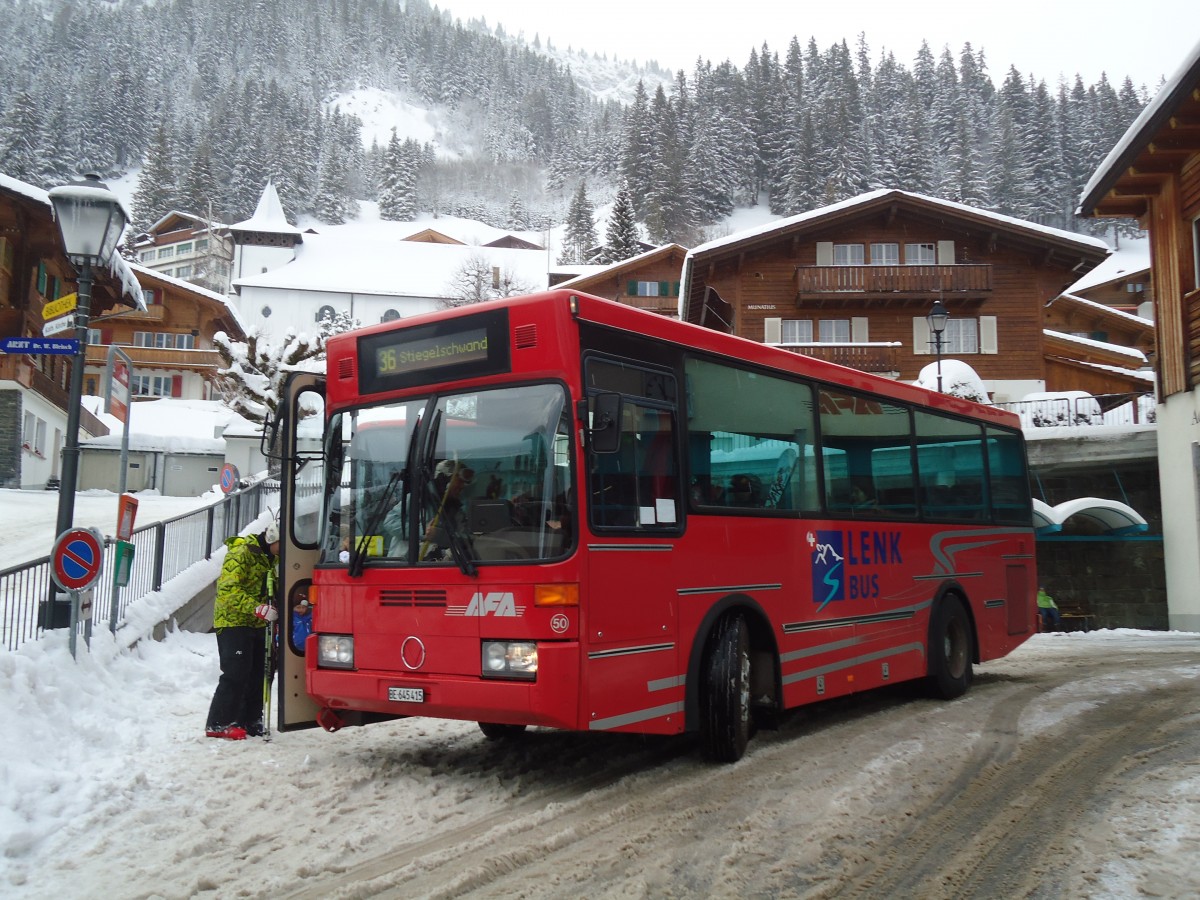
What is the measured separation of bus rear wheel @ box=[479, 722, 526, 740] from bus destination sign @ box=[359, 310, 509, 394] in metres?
2.87

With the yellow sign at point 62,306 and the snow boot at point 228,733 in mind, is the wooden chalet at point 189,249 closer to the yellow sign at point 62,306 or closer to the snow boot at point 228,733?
the yellow sign at point 62,306

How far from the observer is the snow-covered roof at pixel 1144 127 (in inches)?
612

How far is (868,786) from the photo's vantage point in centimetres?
630

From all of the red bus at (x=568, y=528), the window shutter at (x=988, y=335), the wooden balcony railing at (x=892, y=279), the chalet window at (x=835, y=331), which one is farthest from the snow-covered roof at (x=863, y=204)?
the red bus at (x=568, y=528)

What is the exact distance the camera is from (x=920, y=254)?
4044 centimetres

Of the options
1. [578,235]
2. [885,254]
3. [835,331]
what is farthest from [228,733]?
[578,235]

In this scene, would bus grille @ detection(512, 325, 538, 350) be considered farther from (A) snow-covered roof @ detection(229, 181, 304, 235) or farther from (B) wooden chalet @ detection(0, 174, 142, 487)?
(A) snow-covered roof @ detection(229, 181, 304, 235)

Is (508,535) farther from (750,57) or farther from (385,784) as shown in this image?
(750,57)

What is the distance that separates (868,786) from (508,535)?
275 cm

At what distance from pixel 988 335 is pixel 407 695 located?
3734 cm

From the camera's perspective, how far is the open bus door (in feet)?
24.1

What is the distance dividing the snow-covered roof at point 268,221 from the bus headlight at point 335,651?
316ft

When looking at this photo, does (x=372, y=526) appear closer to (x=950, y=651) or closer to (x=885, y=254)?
(x=950, y=651)

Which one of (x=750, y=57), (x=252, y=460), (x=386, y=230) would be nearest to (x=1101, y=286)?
(x=252, y=460)
